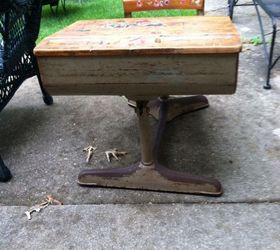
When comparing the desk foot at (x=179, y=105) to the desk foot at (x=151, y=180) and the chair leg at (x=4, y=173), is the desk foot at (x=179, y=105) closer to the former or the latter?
the desk foot at (x=151, y=180)

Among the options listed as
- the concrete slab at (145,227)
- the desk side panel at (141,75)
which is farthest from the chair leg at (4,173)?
the desk side panel at (141,75)

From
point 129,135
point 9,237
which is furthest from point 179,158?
point 9,237

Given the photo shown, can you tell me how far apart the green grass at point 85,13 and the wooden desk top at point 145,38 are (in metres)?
2.93

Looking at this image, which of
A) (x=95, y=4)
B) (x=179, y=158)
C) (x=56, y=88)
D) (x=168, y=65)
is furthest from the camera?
(x=95, y=4)

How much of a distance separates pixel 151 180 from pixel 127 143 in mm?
519

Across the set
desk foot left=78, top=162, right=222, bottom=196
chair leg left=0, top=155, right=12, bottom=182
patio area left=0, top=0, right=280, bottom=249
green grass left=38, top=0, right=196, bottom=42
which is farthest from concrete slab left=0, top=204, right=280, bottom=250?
green grass left=38, top=0, right=196, bottom=42

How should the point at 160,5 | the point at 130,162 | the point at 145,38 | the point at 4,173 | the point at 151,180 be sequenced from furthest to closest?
the point at 160,5 → the point at 130,162 → the point at 4,173 → the point at 151,180 → the point at 145,38

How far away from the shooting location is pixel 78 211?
2010 mm

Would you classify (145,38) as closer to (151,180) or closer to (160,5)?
(151,180)

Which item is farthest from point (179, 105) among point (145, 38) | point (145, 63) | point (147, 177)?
point (145, 63)

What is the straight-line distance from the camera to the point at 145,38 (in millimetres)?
1824

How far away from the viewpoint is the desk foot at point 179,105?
2.79 m

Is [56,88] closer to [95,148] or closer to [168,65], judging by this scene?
[168,65]

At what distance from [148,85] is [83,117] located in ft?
4.20
